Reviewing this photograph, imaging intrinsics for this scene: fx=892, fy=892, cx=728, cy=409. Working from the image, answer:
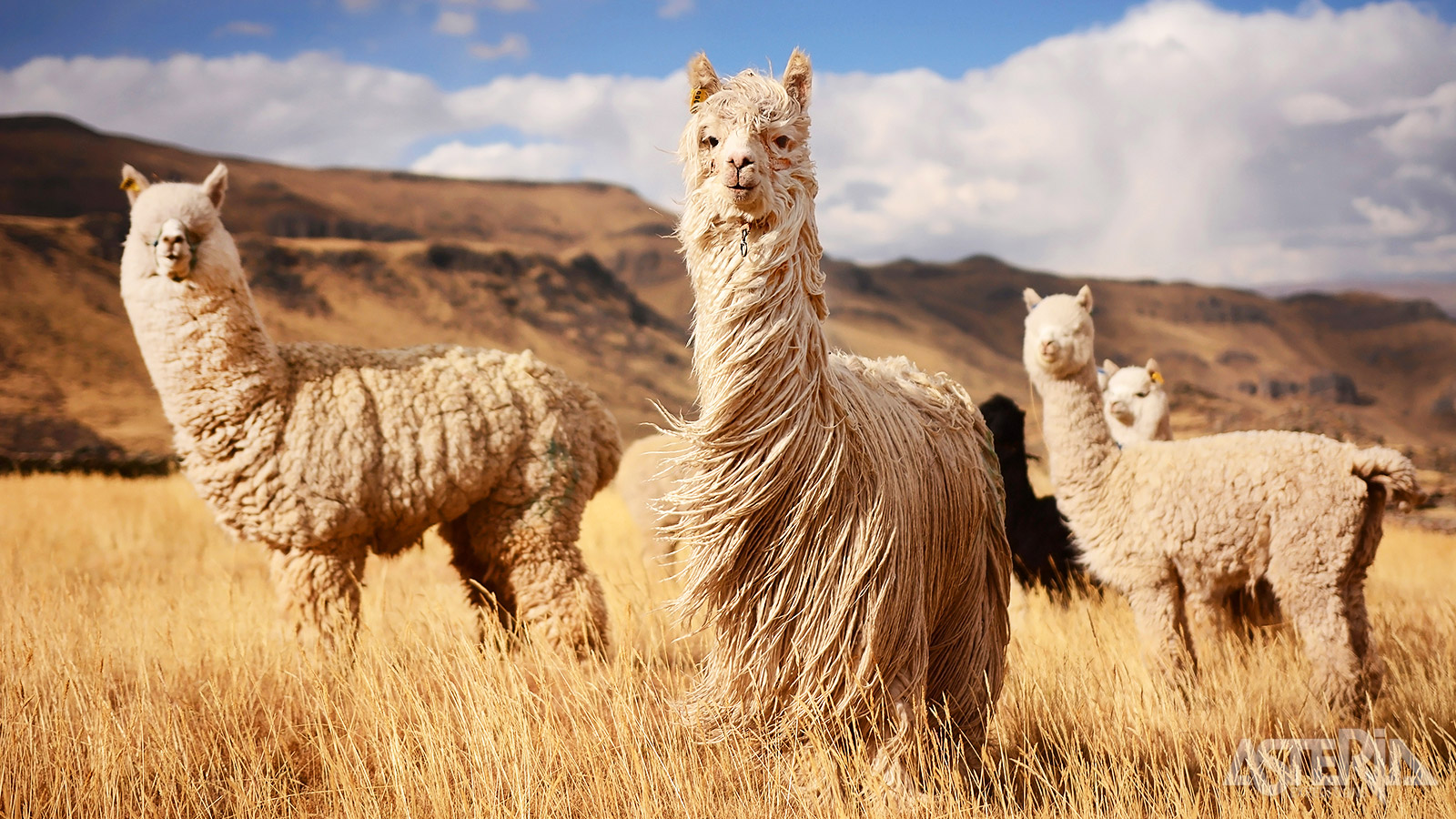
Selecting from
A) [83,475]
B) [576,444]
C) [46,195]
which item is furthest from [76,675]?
[46,195]

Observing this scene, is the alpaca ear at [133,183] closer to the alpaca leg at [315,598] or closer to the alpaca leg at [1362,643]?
the alpaca leg at [315,598]

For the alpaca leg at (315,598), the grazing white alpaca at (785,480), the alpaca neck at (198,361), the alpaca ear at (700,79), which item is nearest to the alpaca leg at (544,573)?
the alpaca leg at (315,598)

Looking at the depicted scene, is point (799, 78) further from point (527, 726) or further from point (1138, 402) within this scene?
point (1138, 402)

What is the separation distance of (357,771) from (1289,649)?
464cm

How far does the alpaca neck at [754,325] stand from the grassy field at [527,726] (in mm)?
1163

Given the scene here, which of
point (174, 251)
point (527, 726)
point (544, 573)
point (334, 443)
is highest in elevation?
point (174, 251)

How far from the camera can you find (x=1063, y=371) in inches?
196

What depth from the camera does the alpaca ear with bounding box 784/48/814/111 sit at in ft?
8.57

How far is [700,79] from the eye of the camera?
103 inches

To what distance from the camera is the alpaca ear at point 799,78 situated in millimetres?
2611

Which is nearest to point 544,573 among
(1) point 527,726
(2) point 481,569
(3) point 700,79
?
(2) point 481,569

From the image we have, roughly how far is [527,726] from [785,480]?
1470 millimetres

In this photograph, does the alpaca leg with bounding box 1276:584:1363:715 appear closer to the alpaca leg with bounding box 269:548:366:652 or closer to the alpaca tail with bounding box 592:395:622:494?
the alpaca tail with bounding box 592:395:622:494

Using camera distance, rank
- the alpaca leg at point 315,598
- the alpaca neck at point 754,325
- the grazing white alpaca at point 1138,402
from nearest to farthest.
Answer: the alpaca neck at point 754,325 → the alpaca leg at point 315,598 → the grazing white alpaca at point 1138,402
